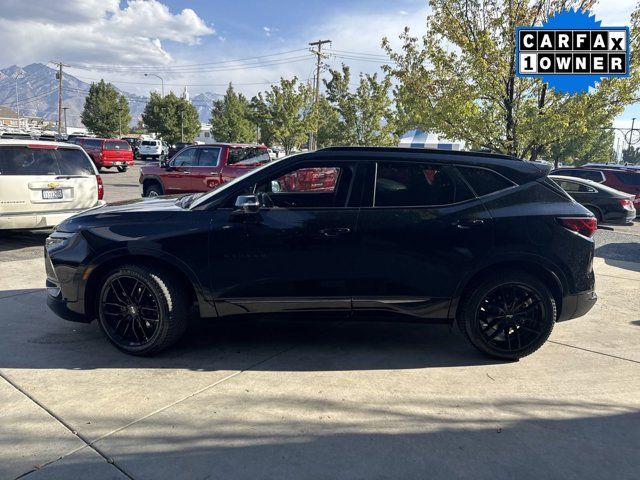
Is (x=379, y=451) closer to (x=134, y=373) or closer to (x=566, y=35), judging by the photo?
(x=134, y=373)

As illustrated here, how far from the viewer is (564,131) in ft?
32.5

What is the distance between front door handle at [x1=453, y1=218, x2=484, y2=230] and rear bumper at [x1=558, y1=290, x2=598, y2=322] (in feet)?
3.24

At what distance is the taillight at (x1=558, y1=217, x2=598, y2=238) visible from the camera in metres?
4.07

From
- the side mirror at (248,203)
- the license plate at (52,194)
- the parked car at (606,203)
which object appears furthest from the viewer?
the parked car at (606,203)

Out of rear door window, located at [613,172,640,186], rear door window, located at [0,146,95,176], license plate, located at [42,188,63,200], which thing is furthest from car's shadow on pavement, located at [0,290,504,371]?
rear door window, located at [613,172,640,186]

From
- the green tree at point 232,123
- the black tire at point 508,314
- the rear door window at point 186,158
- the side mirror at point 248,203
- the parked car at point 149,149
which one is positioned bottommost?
the black tire at point 508,314

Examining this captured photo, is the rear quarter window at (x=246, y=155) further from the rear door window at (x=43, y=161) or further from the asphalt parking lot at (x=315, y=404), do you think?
the asphalt parking lot at (x=315, y=404)

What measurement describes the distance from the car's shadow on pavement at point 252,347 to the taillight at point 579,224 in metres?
1.30

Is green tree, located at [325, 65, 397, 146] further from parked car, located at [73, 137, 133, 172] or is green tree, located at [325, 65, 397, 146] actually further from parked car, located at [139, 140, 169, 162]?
parked car, located at [139, 140, 169, 162]

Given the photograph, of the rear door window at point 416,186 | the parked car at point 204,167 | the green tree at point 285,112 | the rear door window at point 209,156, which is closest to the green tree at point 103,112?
the green tree at point 285,112

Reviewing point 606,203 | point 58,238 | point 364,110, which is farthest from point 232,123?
point 58,238

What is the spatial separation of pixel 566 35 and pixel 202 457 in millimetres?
10196

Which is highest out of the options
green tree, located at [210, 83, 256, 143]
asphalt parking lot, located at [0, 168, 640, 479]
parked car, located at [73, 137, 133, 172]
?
green tree, located at [210, 83, 256, 143]

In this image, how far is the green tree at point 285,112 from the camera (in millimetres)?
31859
